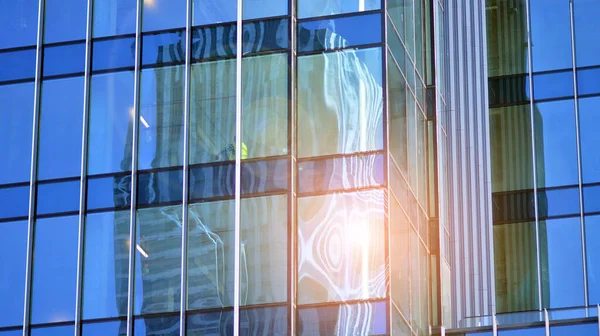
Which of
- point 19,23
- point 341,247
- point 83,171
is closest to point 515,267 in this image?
point 341,247

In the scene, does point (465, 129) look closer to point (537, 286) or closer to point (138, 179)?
point (537, 286)

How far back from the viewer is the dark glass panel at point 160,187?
2894 cm

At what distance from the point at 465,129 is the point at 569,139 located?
2.54m

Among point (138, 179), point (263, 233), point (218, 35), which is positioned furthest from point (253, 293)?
point (218, 35)

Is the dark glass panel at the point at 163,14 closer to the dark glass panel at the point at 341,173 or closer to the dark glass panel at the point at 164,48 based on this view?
the dark glass panel at the point at 164,48

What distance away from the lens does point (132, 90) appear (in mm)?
30016

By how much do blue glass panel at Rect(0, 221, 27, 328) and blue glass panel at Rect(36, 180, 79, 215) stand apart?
20.7 inches

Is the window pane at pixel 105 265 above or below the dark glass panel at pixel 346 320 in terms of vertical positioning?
above

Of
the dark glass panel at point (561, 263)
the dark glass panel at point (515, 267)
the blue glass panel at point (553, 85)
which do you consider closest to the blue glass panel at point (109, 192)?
the dark glass panel at point (515, 267)

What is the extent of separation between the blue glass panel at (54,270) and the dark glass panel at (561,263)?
10804 millimetres

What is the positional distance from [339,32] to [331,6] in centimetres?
60

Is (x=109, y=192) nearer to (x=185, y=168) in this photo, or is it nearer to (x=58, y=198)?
(x=58, y=198)

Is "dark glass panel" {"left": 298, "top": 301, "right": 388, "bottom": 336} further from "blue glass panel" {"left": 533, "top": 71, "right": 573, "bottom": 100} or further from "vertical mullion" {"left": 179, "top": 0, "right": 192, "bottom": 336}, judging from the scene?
"blue glass panel" {"left": 533, "top": 71, "right": 573, "bottom": 100}

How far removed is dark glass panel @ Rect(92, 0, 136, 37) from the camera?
30484 mm
